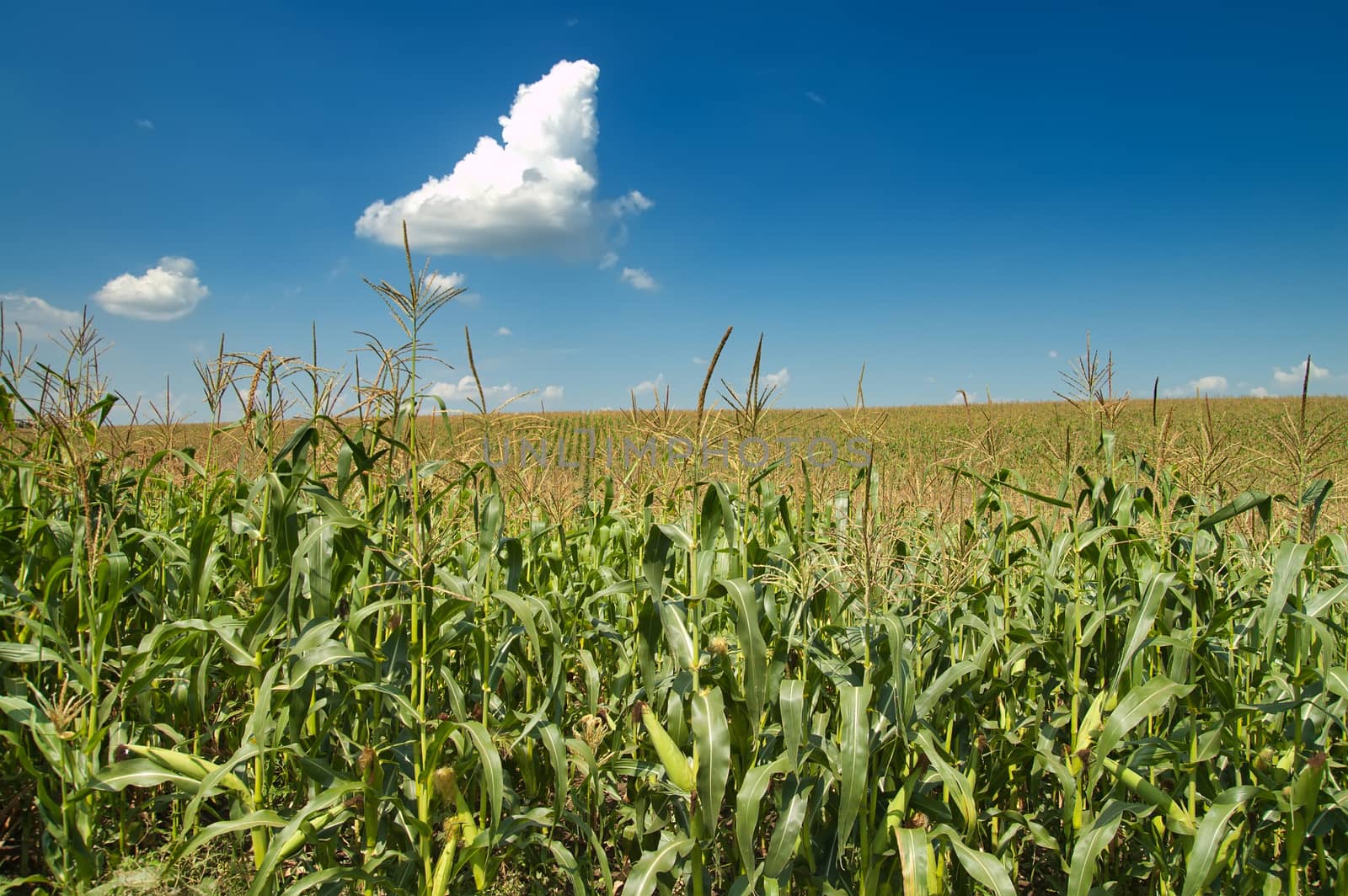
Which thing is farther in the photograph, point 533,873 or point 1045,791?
point 1045,791

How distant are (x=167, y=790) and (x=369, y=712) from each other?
1300 mm

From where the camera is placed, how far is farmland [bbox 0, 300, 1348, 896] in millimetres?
2215

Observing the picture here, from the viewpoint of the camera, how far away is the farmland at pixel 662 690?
87.2 inches

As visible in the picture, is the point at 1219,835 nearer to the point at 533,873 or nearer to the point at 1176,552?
the point at 1176,552

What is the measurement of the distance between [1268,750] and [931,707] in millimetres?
1260

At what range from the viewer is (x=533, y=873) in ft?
9.21

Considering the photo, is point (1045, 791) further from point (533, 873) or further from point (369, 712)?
point (369, 712)

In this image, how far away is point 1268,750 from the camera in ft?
8.07

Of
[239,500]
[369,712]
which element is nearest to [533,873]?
[369,712]

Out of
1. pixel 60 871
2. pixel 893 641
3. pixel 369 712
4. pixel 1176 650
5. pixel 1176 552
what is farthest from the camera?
pixel 1176 552

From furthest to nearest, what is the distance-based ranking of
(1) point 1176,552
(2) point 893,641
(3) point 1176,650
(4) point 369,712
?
(1) point 1176,552 → (4) point 369,712 → (3) point 1176,650 → (2) point 893,641

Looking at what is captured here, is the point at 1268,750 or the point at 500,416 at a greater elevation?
the point at 500,416

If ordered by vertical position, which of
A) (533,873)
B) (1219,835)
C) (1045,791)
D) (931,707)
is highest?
(931,707)

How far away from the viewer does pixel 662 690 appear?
2639mm
